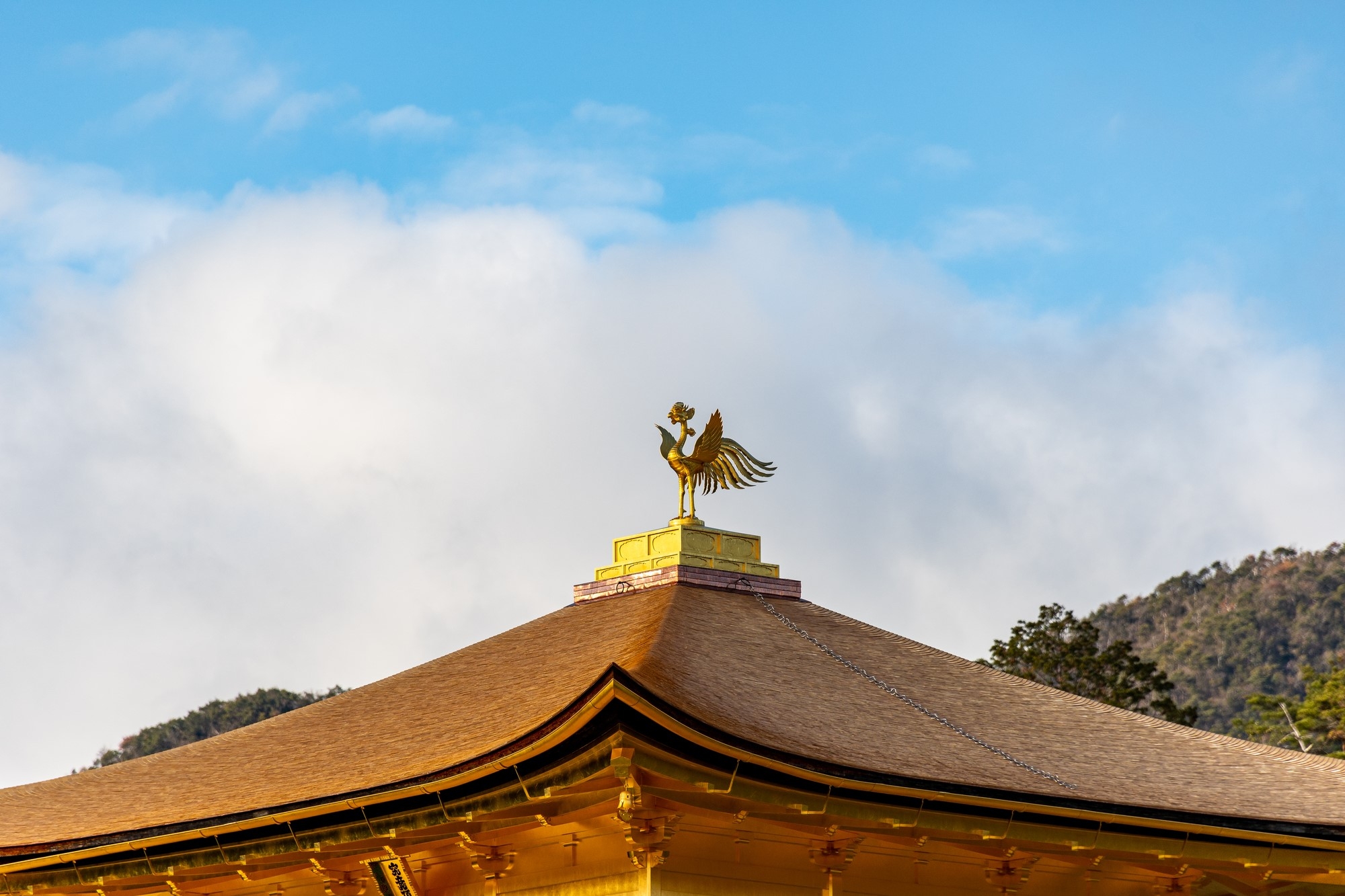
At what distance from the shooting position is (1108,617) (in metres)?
98.2

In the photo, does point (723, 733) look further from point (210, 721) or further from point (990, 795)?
point (210, 721)

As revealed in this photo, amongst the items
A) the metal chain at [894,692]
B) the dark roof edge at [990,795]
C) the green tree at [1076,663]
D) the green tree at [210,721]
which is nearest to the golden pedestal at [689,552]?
the metal chain at [894,692]

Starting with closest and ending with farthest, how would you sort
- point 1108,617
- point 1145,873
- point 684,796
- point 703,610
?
point 684,796 → point 1145,873 → point 703,610 → point 1108,617

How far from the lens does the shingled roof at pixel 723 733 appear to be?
16.1m

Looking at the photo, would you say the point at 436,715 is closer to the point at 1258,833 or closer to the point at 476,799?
the point at 476,799

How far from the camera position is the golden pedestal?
861 inches

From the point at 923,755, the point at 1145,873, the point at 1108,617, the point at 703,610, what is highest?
the point at 1108,617

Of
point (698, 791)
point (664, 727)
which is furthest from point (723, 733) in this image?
point (698, 791)

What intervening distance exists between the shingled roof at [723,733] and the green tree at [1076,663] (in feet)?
83.4

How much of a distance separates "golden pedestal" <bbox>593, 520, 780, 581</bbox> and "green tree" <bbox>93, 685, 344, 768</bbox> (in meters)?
58.3

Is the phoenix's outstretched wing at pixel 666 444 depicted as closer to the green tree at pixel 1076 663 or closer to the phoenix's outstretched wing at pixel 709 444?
the phoenix's outstretched wing at pixel 709 444

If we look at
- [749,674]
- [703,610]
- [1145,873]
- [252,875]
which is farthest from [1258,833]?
[252,875]

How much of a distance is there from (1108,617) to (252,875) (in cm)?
8555

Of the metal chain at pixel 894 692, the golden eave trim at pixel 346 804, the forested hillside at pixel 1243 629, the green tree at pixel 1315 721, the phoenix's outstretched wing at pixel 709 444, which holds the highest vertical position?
the forested hillside at pixel 1243 629
